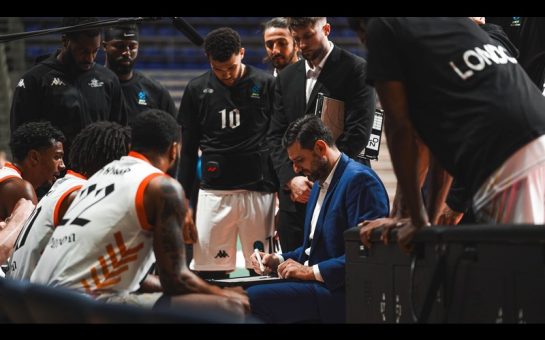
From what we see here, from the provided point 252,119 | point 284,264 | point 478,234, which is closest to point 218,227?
point 252,119

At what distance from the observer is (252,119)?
6.36 metres

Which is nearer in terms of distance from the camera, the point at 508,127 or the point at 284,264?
the point at 508,127

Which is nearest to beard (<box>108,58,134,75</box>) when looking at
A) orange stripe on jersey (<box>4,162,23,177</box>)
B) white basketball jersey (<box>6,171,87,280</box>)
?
orange stripe on jersey (<box>4,162,23,177</box>)

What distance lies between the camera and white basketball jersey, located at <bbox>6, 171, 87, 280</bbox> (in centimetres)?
394

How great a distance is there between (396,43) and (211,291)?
3.88 feet

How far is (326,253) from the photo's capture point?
14.4 ft

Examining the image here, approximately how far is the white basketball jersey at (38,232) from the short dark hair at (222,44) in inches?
90.3

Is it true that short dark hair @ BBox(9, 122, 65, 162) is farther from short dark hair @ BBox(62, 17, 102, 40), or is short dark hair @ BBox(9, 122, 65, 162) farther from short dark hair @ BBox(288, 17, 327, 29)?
short dark hair @ BBox(288, 17, 327, 29)

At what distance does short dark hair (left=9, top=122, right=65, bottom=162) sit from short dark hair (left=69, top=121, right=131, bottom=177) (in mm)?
991

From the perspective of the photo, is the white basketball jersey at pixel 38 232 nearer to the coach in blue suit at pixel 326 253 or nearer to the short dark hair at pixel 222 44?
the coach in blue suit at pixel 326 253

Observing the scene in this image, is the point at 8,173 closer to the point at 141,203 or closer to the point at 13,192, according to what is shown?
the point at 13,192

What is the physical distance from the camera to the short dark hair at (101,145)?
4.26 m

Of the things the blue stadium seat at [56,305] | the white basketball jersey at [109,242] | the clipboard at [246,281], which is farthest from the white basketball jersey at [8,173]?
the blue stadium seat at [56,305]

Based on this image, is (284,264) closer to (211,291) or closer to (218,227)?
(211,291)
